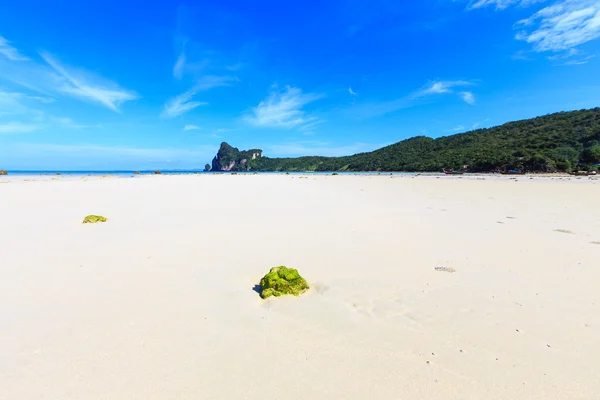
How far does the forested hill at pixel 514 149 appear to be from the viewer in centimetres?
5246

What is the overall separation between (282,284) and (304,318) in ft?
2.63

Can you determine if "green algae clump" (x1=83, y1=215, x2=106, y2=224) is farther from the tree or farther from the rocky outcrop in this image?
the rocky outcrop

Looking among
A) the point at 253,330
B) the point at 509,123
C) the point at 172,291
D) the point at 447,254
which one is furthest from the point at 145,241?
the point at 509,123

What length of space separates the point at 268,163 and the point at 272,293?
7022 inches

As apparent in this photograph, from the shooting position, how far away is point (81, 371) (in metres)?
2.71

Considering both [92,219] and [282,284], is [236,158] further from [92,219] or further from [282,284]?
[282,284]

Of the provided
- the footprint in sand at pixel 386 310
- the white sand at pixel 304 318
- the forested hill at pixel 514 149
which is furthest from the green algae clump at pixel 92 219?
the forested hill at pixel 514 149

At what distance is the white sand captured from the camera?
8.51 feet

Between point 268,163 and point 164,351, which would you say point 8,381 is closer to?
point 164,351

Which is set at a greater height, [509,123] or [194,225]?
[509,123]

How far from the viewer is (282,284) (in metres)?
4.45

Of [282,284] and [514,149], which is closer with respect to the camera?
[282,284]

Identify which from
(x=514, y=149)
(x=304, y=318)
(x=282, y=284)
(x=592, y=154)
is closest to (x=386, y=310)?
(x=304, y=318)

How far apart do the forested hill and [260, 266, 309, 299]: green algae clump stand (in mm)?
64122
